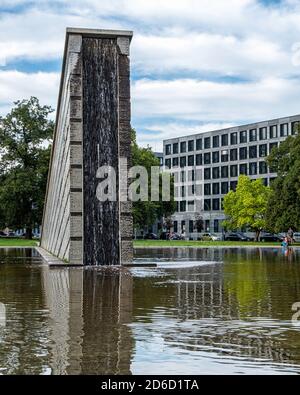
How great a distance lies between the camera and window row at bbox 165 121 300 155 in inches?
4779

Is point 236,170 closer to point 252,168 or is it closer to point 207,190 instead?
point 252,168

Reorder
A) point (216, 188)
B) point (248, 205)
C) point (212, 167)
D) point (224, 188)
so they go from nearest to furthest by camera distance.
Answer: point (248, 205), point (224, 188), point (216, 188), point (212, 167)

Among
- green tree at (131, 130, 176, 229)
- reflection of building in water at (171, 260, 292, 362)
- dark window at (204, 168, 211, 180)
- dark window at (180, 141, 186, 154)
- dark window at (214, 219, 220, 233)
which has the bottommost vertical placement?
reflection of building in water at (171, 260, 292, 362)

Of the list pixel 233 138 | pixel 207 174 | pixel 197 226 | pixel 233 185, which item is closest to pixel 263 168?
pixel 233 185

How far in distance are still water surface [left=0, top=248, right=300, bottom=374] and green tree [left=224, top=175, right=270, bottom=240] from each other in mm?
82084

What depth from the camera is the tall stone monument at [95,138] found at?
24.7m

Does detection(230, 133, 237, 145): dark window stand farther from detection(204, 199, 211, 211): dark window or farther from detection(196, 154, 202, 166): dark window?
detection(204, 199, 211, 211): dark window

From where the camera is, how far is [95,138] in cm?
2533

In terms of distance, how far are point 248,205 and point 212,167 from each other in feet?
131

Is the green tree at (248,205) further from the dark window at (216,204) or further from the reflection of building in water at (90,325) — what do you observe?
the reflection of building in water at (90,325)

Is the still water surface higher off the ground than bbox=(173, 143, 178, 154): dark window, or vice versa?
bbox=(173, 143, 178, 154): dark window

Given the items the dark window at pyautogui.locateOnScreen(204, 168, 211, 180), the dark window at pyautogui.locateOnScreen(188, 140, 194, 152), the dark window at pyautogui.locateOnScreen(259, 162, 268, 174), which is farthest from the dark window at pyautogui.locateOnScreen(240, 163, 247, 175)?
the dark window at pyautogui.locateOnScreen(188, 140, 194, 152)
